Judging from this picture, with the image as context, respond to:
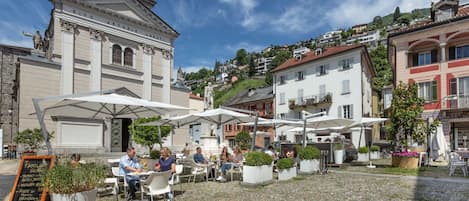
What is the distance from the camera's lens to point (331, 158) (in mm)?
16656

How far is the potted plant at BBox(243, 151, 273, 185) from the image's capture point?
33.0 ft

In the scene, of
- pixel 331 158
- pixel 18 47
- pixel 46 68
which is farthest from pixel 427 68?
pixel 18 47

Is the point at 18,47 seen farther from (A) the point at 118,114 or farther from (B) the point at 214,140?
(A) the point at 118,114

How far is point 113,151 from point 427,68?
24222mm

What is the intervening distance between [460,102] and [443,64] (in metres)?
2.90

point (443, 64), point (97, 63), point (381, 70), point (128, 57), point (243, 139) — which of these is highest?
point (381, 70)

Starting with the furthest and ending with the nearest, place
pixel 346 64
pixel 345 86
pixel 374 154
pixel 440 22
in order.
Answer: pixel 346 64, pixel 345 86, pixel 440 22, pixel 374 154

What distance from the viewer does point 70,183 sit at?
5930 millimetres

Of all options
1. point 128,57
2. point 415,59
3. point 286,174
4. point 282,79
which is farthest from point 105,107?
point 282,79

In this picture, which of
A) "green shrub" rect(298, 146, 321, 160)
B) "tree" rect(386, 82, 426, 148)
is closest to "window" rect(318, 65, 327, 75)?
"tree" rect(386, 82, 426, 148)

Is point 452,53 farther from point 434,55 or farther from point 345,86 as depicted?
point 345,86

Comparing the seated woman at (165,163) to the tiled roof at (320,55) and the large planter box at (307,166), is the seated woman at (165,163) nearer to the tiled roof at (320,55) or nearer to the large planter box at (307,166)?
the large planter box at (307,166)

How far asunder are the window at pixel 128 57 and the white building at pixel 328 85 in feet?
63.3

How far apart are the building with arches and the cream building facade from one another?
1965 cm
